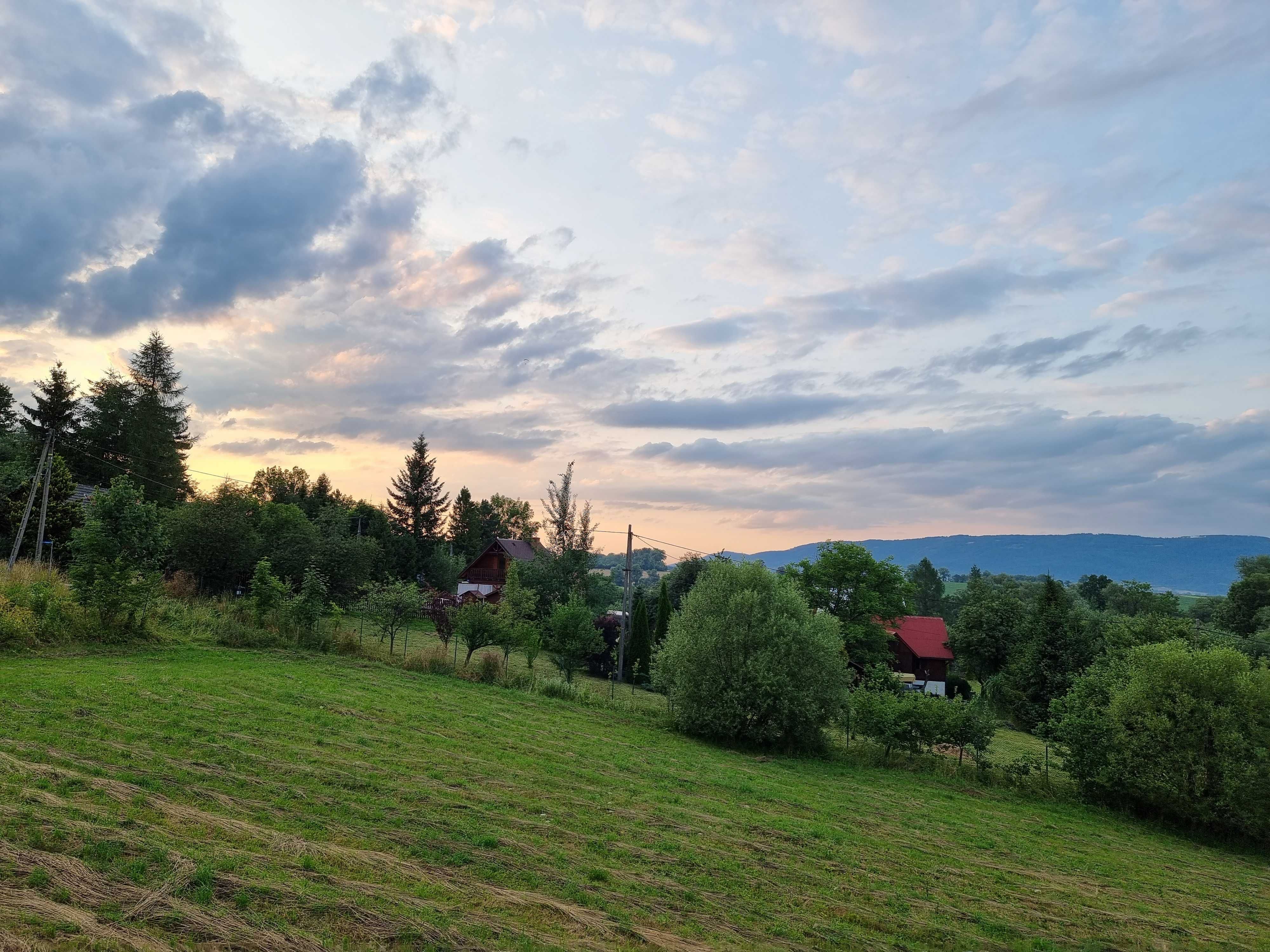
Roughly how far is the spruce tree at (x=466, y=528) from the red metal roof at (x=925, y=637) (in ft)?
138

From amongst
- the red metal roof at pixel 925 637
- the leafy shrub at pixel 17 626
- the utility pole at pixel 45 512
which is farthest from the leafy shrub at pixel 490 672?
the red metal roof at pixel 925 637

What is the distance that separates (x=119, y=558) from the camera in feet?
67.7

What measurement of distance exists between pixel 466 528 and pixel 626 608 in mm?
49506

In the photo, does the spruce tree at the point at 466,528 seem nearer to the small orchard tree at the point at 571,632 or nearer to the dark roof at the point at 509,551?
the dark roof at the point at 509,551

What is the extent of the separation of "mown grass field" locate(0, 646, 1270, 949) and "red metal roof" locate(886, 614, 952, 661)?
35.3 m

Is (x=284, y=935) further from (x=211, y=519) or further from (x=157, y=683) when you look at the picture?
(x=211, y=519)

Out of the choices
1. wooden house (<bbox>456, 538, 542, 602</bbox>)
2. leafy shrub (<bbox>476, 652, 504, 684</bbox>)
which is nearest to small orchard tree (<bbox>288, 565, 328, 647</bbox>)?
leafy shrub (<bbox>476, 652, 504, 684</bbox>)

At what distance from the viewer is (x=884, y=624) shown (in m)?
43.5

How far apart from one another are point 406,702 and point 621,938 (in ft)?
41.1

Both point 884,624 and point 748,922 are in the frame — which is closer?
point 748,922

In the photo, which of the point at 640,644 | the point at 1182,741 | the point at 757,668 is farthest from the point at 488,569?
the point at 1182,741

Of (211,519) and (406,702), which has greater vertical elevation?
(211,519)

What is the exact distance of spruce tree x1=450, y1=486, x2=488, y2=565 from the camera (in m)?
73.8

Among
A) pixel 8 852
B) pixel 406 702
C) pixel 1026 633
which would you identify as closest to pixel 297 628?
pixel 406 702
